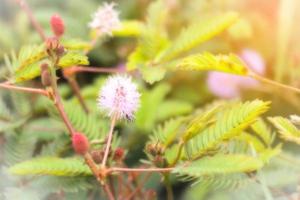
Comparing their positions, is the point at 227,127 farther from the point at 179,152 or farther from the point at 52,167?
the point at 52,167

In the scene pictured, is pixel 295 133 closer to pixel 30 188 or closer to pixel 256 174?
pixel 256 174

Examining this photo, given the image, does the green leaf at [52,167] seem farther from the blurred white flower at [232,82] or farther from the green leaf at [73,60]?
the blurred white flower at [232,82]

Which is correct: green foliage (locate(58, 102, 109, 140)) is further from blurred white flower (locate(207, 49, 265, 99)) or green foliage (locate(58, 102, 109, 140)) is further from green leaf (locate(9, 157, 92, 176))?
blurred white flower (locate(207, 49, 265, 99))

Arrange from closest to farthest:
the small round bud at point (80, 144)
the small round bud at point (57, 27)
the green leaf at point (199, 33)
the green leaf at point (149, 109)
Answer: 1. the small round bud at point (80, 144)
2. the small round bud at point (57, 27)
3. the green leaf at point (199, 33)
4. the green leaf at point (149, 109)

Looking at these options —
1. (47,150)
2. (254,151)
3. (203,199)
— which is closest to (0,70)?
(47,150)

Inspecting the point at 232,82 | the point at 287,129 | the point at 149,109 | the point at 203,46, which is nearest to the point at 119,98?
the point at 287,129

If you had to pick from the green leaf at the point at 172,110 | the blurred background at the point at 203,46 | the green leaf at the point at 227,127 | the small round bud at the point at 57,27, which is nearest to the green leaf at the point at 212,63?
the green leaf at the point at 227,127
